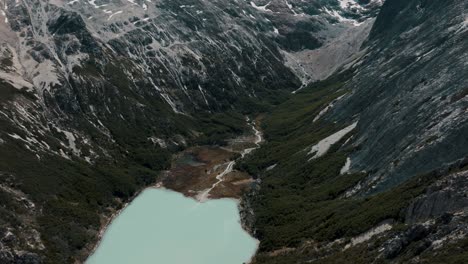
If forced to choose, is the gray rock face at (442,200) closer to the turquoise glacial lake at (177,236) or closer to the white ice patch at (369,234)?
the white ice patch at (369,234)

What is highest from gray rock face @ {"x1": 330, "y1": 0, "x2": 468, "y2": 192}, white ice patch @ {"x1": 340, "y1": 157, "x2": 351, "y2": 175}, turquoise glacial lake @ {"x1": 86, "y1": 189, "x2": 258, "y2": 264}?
gray rock face @ {"x1": 330, "y1": 0, "x2": 468, "y2": 192}

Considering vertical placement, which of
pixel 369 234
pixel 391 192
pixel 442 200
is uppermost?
pixel 442 200

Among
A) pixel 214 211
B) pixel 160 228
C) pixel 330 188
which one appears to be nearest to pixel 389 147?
pixel 330 188

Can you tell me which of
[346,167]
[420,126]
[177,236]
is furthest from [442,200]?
[177,236]

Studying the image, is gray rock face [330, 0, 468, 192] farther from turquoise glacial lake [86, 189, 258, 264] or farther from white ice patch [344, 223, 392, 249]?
turquoise glacial lake [86, 189, 258, 264]

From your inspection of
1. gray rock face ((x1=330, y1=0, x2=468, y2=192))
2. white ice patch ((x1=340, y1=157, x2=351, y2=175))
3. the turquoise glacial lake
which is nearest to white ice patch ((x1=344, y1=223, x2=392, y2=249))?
gray rock face ((x1=330, y1=0, x2=468, y2=192))

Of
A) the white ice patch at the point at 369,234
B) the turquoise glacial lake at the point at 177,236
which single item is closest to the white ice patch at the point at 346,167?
the turquoise glacial lake at the point at 177,236

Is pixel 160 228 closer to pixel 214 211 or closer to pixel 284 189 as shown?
pixel 214 211

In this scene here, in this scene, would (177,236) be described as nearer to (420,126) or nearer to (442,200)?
(420,126)
